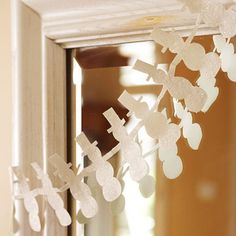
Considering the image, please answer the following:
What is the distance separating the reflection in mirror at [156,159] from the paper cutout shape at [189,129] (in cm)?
10

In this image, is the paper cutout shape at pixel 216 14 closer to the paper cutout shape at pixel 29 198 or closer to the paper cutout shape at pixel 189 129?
the paper cutout shape at pixel 189 129

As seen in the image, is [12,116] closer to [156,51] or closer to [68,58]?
[68,58]

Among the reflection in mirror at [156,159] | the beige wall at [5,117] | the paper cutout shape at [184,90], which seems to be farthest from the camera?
the beige wall at [5,117]

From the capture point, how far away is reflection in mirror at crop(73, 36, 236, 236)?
591mm

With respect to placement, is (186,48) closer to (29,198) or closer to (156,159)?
(156,159)

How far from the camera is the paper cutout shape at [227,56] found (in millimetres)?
491

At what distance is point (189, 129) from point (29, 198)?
0.27 m

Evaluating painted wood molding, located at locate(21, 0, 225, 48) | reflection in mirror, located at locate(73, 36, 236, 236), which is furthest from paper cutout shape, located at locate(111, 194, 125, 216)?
painted wood molding, located at locate(21, 0, 225, 48)

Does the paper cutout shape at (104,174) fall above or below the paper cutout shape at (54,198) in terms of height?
above

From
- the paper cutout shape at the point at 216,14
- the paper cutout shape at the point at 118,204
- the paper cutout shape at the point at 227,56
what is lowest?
the paper cutout shape at the point at 118,204

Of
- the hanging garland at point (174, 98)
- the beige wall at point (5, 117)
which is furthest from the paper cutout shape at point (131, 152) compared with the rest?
the beige wall at point (5, 117)

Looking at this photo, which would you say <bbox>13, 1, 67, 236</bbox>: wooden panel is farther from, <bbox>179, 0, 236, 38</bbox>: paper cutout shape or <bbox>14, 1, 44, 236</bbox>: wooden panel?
<bbox>179, 0, 236, 38</bbox>: paper cutout shape

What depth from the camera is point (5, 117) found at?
2.32 feet

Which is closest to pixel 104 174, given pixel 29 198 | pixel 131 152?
pixel 131 152
